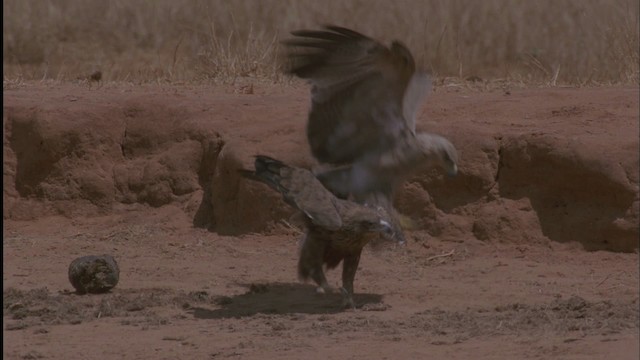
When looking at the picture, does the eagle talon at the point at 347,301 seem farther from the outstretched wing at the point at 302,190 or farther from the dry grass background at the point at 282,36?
the dry grass background at the point at 282,36

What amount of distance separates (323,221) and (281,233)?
2118 millimetres

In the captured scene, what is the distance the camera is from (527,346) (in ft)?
22.3

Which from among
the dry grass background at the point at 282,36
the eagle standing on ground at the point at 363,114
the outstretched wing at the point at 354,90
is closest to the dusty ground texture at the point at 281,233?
the eagle standing on ground at the point at 363,114

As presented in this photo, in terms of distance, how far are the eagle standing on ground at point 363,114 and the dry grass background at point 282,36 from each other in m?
3.98

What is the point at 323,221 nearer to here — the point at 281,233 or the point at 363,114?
the point at 363,114

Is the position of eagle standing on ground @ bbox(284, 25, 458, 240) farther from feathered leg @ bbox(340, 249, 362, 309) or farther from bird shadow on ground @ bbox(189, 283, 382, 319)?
bird shadow on ground @ bbox(189, 283, 382, 319)

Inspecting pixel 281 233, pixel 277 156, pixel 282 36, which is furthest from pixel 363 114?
pixel 282 36

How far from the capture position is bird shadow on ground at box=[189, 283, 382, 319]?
326 inches

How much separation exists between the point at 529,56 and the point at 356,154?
23.7ft

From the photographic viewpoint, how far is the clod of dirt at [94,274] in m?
8.63

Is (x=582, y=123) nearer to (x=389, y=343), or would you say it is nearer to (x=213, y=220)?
(x=213, y=220)

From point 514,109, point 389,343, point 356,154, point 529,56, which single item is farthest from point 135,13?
point 389,343

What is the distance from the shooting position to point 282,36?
633 inches

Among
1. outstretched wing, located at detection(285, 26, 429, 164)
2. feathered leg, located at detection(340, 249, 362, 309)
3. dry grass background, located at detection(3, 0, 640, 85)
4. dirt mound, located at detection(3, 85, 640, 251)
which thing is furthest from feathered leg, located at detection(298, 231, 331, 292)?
dry grass background, located at detection(3, 0, 640, 85)
